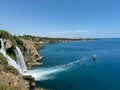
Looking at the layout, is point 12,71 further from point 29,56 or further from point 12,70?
point 29,56

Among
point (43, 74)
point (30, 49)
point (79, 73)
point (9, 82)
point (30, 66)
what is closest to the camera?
point (9, 82)

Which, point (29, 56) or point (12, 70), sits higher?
point (12, 70)

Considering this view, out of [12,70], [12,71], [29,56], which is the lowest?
[29,56]

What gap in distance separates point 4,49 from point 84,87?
26982 mm

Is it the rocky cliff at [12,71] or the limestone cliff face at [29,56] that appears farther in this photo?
the limestone cliff face at [29,56]

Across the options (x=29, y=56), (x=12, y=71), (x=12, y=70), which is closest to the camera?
(x=12, y=71)

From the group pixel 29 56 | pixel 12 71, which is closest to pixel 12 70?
pixel 12 71

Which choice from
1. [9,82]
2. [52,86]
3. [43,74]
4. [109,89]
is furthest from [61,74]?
[9,82]

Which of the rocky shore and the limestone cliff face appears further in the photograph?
the limestone cliff face

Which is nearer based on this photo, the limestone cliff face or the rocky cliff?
the rocky cliff

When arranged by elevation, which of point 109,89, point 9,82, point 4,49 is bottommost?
point 109,89

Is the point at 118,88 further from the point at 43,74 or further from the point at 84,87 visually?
the point at 43,74

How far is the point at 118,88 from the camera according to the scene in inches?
1623

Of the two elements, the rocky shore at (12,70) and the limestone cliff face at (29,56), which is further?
the limestone cliff face at (29,56)
